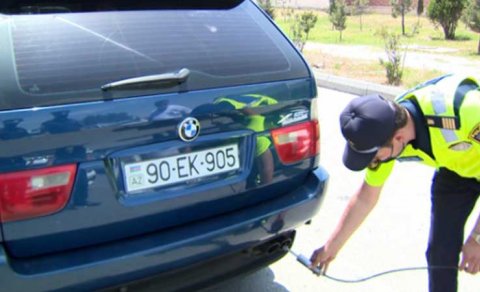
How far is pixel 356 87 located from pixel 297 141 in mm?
5592

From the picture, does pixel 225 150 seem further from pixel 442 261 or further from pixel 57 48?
pixel 442 261

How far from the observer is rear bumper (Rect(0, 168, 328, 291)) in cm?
180

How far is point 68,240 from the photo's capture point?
1.88 meters

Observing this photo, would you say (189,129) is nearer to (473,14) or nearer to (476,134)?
(476,134)

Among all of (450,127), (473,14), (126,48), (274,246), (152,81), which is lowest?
(473,14)

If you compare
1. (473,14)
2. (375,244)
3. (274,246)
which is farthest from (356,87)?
(473,14)

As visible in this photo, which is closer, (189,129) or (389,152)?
(389,152)

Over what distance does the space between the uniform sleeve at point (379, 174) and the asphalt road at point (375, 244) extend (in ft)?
2.62

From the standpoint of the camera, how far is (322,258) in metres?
2.21

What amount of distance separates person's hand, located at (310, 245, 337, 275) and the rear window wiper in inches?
36.7

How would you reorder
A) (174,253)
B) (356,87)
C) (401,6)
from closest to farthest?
1. (174,253)
2. (356,87)
3. (401,6)

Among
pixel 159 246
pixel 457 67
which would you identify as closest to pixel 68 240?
pixel 159 246

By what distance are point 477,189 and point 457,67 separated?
352 inches

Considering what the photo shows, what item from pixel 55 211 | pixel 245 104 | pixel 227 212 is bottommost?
pixel 227 212
